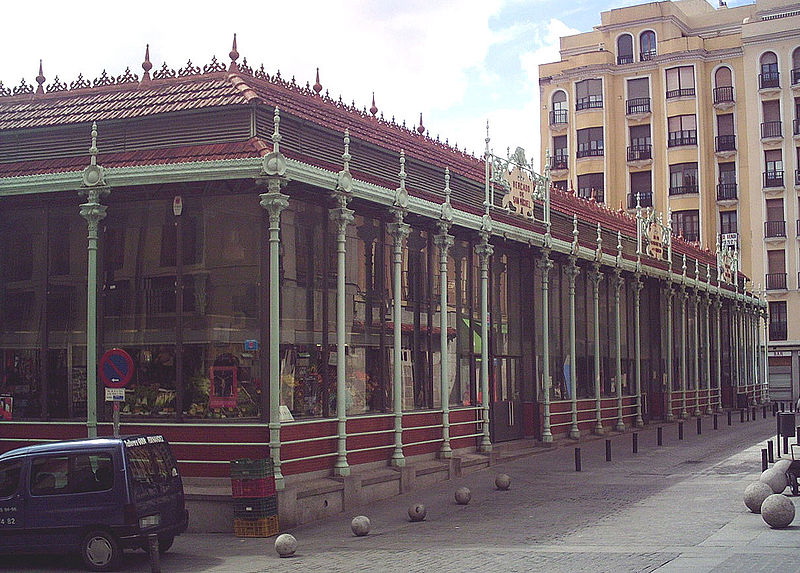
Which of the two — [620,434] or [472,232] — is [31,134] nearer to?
[472,232]

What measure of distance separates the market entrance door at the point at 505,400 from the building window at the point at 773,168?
44475mm

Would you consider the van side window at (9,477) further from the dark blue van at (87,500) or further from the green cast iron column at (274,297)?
the green cast iron column at (274,297)

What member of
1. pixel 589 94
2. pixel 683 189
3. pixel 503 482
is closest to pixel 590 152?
pixel 589 94

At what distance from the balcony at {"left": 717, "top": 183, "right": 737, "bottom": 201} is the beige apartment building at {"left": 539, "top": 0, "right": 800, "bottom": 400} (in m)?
0.08

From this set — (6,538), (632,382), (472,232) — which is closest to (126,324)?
(6,538)

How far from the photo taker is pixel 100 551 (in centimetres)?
1476

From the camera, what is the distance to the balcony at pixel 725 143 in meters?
71.5

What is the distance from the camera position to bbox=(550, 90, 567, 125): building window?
76.8 m

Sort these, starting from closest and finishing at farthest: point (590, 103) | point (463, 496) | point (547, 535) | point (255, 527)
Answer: point (547, 535)
point (255, 527)
point (463, 496)
point (590, 103)

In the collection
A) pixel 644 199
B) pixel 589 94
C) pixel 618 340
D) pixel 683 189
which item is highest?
pixel 589 94

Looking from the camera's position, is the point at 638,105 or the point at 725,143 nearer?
→ the point at 725,143

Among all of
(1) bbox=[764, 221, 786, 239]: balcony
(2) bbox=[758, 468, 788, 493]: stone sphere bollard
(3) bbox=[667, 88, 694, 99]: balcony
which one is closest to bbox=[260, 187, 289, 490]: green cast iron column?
(2) bbox=[758, 468, 788, 493]: stone sphere bollard

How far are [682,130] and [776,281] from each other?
38.7ft

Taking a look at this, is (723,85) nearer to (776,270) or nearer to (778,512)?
(776,270)
